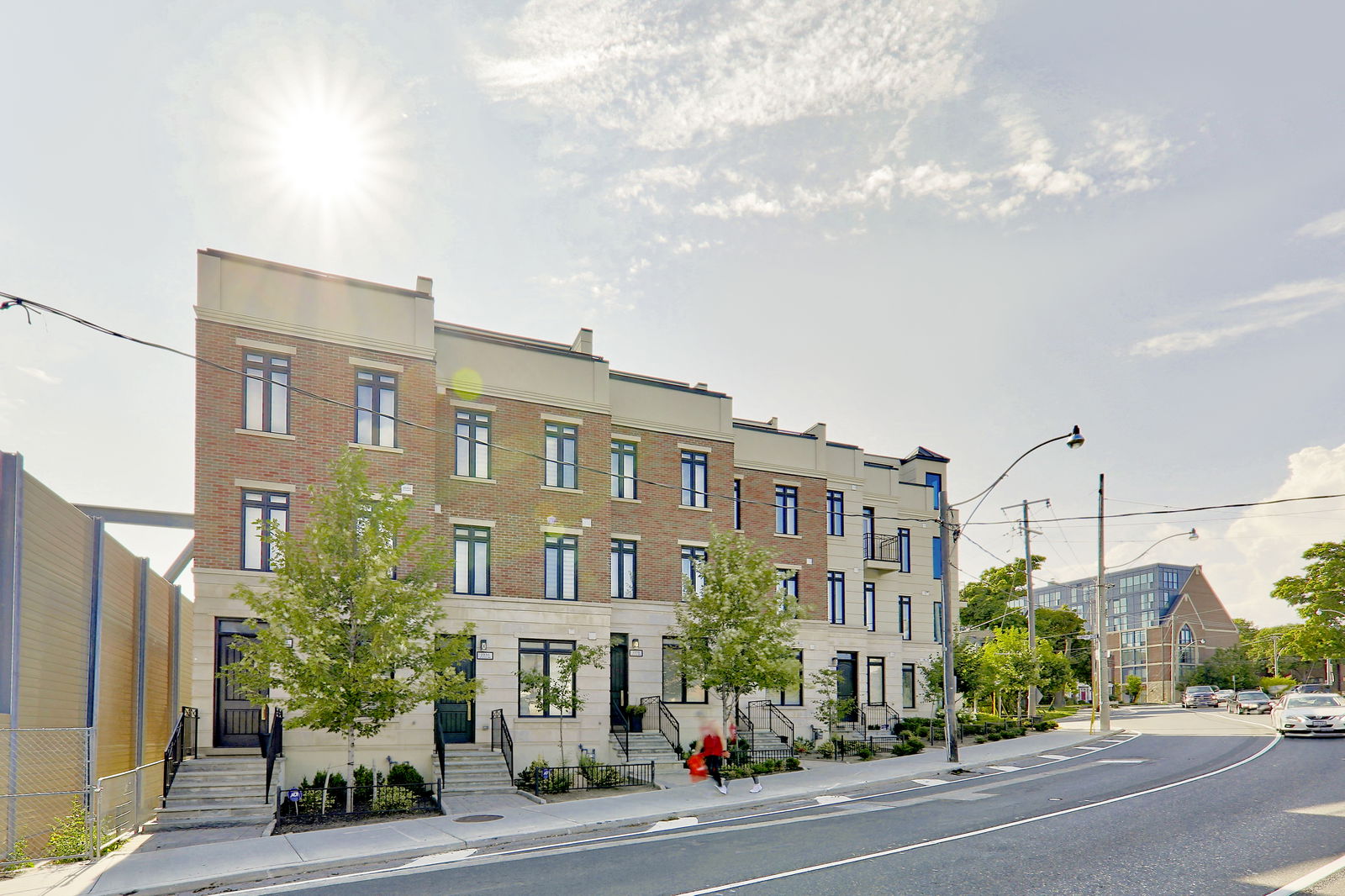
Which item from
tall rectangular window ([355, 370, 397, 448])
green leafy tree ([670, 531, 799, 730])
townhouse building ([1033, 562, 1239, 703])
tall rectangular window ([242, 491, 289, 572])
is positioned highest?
tall rectangular window ([355, 370, 397, 448])

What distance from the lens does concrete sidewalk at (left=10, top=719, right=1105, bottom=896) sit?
39.6ft

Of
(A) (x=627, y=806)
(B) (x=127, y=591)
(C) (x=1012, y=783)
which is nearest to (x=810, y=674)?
(C) (x=1012, y=783)

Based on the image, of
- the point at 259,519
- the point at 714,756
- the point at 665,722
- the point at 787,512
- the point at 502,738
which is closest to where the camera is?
the point at 714,756

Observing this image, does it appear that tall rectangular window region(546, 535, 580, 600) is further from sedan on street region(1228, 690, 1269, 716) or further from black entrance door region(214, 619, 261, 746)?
sedan on street region(1228, 690, 1269, 716)

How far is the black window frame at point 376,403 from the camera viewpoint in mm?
22016

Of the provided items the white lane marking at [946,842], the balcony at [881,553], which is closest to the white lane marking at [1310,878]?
the white lane marking at [946,842]

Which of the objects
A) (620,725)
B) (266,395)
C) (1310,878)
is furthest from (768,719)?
(1310,878)

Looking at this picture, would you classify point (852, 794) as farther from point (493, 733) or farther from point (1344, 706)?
point (1344, 706)

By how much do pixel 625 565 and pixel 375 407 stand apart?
30.5 feet

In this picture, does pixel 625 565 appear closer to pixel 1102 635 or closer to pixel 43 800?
pixel 43 800

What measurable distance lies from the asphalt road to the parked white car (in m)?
11.7

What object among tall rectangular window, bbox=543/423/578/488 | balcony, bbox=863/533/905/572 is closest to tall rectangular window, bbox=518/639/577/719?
tall rectangular window, bbox=543/423/578/488

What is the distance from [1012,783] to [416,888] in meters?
14.5

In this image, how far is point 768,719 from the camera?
2853 cm
